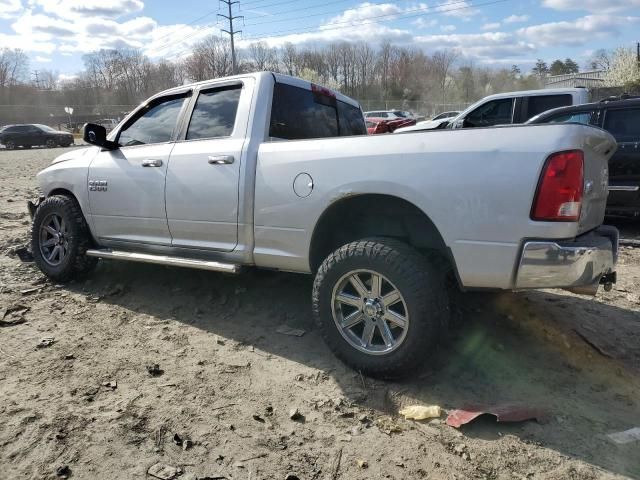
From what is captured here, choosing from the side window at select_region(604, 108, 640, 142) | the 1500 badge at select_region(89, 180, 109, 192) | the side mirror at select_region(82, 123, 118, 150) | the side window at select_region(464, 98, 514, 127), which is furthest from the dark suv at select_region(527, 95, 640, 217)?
the 1500 badge at select_region(89, 180, 109, 192)

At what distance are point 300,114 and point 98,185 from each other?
205cm

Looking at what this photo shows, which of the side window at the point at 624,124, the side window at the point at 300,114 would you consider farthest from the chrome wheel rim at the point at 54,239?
the side window at the point at 624,124

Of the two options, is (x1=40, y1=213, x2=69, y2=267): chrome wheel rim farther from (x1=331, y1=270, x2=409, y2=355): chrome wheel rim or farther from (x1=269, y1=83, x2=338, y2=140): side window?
(x1=331, y1=270, x2=409, y2=355): chrome wheel rim

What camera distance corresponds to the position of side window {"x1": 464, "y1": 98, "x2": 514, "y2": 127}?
9.52 meters

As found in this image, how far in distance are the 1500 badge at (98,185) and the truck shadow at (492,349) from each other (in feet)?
3.27

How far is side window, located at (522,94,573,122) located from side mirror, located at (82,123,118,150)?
7653 mm

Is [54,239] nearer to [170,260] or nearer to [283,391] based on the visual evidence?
[170,260]

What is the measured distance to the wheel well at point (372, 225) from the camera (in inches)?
120

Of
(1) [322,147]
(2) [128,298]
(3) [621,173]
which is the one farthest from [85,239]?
(3) [621,173]

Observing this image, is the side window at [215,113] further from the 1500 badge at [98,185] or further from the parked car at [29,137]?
the parked car at [29,137]

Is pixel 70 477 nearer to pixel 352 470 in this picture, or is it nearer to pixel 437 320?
pixel 352 470

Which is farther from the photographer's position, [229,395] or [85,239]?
[85,239]

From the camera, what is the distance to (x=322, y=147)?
3143mm

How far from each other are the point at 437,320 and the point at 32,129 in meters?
32.6
